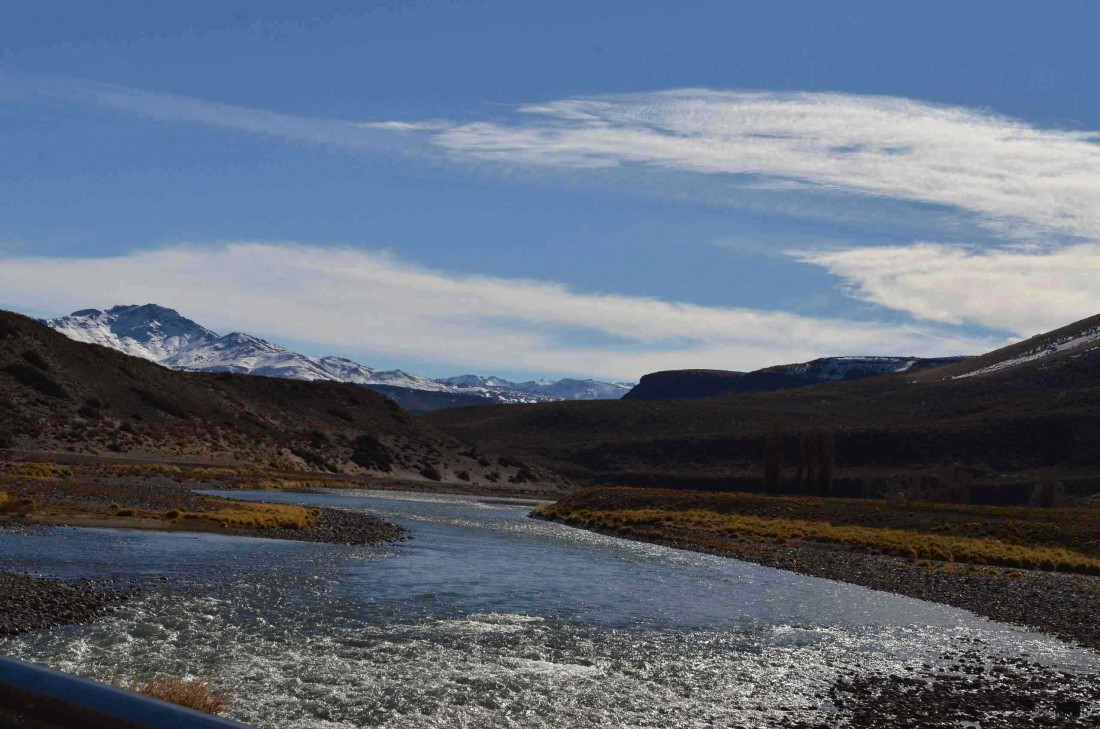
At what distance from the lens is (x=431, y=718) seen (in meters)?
15.9

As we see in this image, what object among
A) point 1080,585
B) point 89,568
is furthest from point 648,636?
point 1080,585

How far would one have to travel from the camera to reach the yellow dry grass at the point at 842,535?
50469mm

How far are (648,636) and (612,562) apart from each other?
19.0m

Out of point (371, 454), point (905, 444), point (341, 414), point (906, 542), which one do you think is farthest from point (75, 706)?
point (905, 444)

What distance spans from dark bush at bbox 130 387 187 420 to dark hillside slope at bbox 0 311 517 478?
17 cm

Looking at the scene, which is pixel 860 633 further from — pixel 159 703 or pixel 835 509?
pixel 835 509

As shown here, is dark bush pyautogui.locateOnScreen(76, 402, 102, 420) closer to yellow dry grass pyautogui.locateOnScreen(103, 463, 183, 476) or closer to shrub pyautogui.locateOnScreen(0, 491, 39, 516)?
yellow dry grass pyautogui.locateOnScreen(103, 463, 183, 476)

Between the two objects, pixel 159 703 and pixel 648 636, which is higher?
pixel 159 703

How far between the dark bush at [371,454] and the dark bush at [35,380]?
40.5 metres

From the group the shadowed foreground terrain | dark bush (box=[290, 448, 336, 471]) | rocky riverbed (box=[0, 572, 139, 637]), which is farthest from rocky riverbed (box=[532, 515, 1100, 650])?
dark bush (box=[290, 448, 336, 471])

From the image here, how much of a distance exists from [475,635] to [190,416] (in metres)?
110

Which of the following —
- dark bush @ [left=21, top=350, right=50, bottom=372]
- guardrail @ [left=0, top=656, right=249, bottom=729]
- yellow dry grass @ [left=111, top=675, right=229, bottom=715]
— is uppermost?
dark bush @ [left=21, top=350, right=50, bottom=372]

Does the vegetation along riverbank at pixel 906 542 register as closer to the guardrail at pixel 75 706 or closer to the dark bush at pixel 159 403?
the guardrail at pixel 75 706

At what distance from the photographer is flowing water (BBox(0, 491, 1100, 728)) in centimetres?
1711
